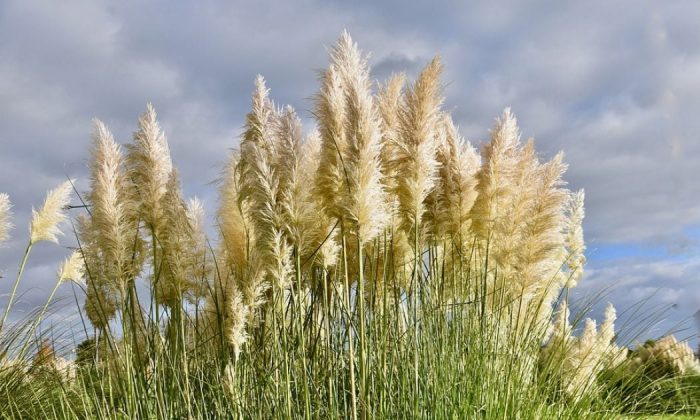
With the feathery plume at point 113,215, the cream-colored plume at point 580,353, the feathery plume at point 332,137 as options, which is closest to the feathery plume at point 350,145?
the feathery plume at point 332,137

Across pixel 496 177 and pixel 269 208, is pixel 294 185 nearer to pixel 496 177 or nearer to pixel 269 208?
pixel 269 208

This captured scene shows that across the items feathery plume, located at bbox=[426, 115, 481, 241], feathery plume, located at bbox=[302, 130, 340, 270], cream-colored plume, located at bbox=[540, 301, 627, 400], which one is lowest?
cream-colored plume, located at bbox=[540, 301, 627, 400]

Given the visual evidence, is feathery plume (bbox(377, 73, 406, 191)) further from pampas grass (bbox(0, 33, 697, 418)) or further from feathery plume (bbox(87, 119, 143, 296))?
feathery plume (bbox(87, 119, 143, 296))

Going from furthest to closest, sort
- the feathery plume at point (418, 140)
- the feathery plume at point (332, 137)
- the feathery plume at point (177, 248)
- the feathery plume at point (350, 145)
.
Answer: the feathery plume at point (177, 248) < the feathery plume at point (418, 140) < the feathery plume at point (332, 137) < the feathery plume at point (350, 145)

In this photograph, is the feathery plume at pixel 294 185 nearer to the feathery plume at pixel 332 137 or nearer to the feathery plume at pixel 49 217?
the feathery plume at pixel 332 137

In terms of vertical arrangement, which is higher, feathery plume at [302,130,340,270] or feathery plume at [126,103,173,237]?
feathery plume at [126,103,173,237]

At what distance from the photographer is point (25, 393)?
5793 millimetres

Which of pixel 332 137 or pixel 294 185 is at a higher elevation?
pixel 332 137

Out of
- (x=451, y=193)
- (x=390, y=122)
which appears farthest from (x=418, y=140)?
(x=451, y=193)

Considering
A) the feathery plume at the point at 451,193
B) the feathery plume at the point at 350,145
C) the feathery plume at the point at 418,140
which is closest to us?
the feathery plume at the point at 350,145

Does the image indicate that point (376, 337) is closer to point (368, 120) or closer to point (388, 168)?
point (388, 168)

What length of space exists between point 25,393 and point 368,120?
3985 millimetres

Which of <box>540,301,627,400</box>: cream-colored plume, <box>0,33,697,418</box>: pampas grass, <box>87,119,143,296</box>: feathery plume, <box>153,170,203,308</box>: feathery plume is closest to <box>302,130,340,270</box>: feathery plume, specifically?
<box>0,33,697,418</box>: pampas grass

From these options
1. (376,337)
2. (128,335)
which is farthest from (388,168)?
(128,335)
